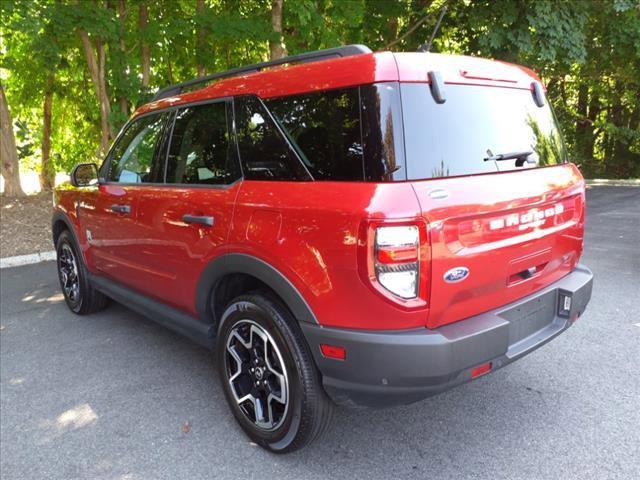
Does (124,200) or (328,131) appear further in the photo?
(124,200)

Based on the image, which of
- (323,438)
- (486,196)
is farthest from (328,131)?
→ (323,438)

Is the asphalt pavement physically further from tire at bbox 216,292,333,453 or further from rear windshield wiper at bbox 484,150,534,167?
rear windshield wiper at bbox 484,150,534,167

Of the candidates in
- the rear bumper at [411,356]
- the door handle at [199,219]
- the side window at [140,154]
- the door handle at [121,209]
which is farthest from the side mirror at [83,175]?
the rear bumper at [411,356]

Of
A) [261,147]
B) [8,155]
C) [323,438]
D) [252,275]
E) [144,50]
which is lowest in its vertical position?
[323,438]

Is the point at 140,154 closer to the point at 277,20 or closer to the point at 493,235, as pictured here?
the point at 493,235

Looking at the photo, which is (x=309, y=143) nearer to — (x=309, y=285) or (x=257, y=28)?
(x=309, y=285)

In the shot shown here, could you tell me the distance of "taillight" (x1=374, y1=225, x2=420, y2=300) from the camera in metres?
2.03

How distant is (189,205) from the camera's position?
2.99 meters

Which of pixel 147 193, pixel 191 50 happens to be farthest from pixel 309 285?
pixel 191 50

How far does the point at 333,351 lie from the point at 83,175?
313cm

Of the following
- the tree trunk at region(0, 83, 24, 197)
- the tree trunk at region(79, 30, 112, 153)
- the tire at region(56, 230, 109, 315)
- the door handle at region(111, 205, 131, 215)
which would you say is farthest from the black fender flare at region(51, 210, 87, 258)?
the tree trunk at region(0, 83, 24, 197)

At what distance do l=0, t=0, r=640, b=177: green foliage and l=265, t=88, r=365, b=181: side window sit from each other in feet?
22.4

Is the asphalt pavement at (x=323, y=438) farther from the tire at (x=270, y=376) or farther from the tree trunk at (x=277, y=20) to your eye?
the tree trunk at (x=277, y=20)

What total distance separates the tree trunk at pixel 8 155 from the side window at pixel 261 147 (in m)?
10.8
